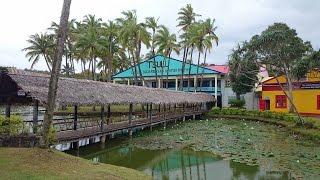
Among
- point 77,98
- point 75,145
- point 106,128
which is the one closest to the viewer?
point 77,98

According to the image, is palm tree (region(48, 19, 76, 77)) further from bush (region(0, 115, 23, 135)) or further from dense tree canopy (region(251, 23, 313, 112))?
bush (region(0, 115, 23, 135))

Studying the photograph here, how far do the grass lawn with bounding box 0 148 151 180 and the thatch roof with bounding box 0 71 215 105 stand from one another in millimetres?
3697

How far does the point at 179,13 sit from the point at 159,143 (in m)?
40.4

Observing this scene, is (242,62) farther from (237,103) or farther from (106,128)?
(106,128)

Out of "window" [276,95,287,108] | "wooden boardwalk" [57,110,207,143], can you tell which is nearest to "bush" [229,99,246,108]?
"window" [276,95,287,108]

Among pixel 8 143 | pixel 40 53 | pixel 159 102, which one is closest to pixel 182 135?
pixel 159 102

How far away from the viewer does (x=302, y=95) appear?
4759 cm

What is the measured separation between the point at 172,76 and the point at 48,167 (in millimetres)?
49590

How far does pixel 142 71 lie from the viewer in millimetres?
65438

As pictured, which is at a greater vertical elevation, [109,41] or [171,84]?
[109,41]

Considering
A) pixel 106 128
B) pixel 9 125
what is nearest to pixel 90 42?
pixel 106 128

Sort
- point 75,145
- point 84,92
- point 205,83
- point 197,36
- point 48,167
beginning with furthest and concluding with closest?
point 205,83 → point 197,36 → point 84,92 → point 75,145 → point 48,167

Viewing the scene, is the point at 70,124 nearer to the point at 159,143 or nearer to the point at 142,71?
the point at 159,143

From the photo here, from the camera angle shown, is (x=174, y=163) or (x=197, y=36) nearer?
(x=174, y=163)
